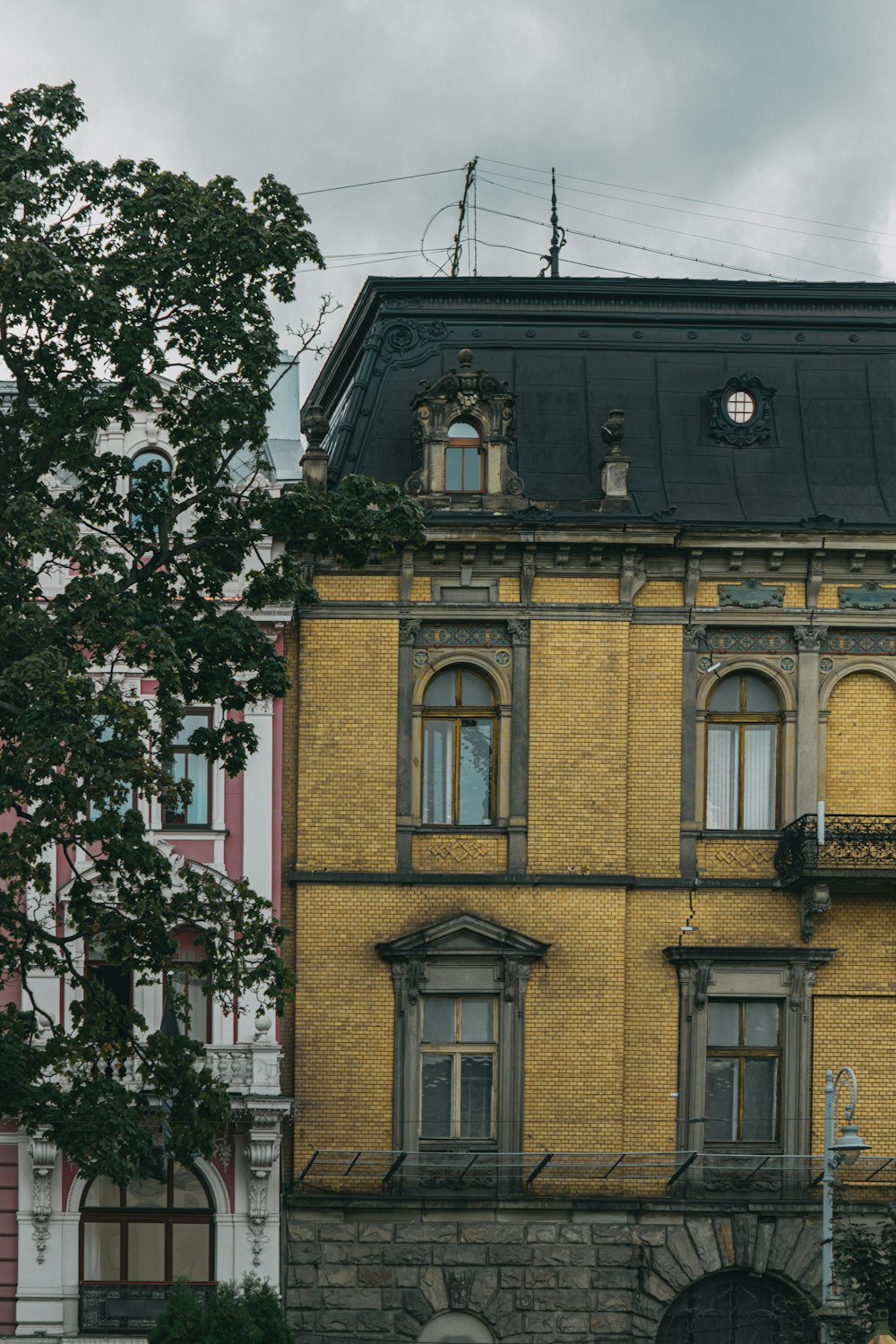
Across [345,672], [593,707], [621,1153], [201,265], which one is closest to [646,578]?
[593,707]

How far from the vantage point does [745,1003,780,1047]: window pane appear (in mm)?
35938

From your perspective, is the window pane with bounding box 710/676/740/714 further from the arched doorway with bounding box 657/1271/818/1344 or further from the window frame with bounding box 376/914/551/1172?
the arched doorway with bounding box 657/1271/818/1344

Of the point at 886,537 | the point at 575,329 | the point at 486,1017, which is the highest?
the point at 575,329

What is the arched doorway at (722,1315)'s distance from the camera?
1393 inches

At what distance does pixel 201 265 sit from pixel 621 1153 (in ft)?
46.0

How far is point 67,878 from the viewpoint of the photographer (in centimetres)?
3528

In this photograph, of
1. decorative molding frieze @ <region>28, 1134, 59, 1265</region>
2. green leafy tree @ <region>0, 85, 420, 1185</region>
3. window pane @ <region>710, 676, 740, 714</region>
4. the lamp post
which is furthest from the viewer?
window pane @ <region>710, 676, 740, 714</region>

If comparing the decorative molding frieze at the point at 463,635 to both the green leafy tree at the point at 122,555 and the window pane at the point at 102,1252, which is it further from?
the window pane at the point at 102,1252

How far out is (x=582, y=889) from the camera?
35719mm

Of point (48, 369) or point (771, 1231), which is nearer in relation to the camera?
point (48, 369)

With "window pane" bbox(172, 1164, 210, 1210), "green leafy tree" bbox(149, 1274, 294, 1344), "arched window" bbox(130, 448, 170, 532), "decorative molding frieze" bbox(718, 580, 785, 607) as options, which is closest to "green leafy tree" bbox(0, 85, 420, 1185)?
"arched window" bbox(130, 448, 170, 532)

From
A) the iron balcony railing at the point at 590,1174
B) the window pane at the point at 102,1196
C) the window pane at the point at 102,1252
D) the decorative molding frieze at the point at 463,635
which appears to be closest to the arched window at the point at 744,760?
the decorative molding frieze at the point at 463,635

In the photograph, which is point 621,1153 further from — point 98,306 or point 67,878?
point 98,306

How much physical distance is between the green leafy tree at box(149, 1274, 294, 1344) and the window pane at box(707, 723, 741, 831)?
912 centimetres
